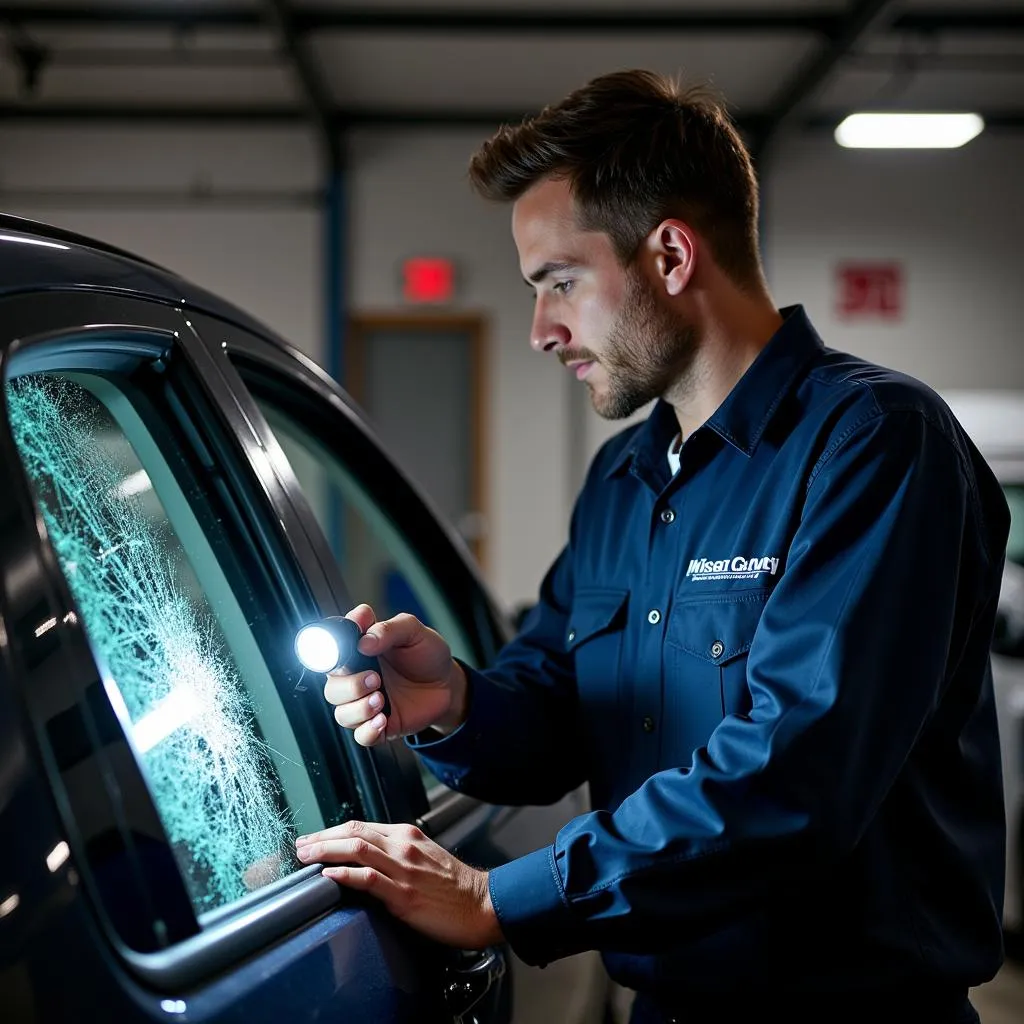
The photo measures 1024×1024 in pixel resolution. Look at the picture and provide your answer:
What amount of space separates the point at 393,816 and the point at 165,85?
6465mm

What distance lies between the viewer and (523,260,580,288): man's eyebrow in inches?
54.7

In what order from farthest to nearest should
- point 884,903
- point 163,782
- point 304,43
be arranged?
point 304,43
point 884,903
point 163,782

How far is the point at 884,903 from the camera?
1096 millimetres

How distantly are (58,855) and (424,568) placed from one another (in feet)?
3.87

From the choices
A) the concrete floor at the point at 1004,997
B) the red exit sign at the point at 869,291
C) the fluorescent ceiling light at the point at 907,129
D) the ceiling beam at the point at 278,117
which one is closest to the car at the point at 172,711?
the concrete floor at the point at 1004,997

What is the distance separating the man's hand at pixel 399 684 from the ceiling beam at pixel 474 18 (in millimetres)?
5061

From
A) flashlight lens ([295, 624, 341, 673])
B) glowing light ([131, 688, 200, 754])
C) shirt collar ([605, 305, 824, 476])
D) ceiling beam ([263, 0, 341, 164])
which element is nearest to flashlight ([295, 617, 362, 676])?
flashlight lens ([295, 624, 341, 673])

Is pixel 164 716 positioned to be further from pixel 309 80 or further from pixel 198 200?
pixel 198 200

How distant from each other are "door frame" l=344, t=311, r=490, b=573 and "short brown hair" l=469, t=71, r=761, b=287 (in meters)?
5.55

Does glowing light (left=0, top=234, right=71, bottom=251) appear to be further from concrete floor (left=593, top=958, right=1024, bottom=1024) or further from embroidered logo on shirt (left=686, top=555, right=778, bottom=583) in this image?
concrete floor (left=593, top=958, right=1024, bottom=1024)

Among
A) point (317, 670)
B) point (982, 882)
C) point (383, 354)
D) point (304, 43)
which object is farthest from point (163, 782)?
point (383, 354)

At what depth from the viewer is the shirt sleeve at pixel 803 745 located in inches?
37.6

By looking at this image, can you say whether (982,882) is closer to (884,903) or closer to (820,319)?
(884,903)

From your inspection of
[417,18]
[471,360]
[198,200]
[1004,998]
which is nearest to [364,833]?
[1004,998]
